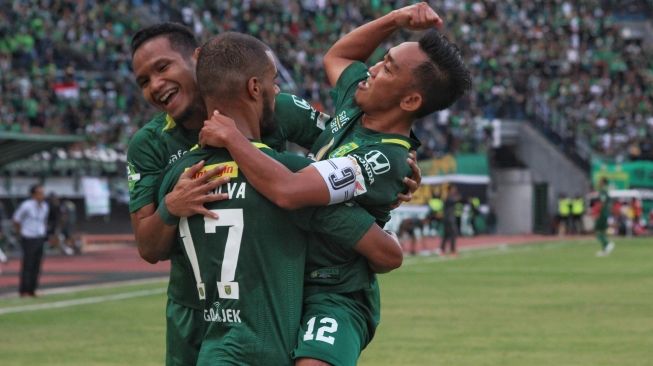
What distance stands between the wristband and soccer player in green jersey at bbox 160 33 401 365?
9cm

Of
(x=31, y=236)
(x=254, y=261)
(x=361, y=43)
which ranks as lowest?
(x=31, y=236)

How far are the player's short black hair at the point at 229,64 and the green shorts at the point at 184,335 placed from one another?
1.00 meters

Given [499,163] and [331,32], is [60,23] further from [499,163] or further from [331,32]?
[499,163]

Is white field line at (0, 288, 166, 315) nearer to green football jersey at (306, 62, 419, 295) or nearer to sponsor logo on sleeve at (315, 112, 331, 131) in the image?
sponsor logo on sleeve at (315, 112, 331, 131)

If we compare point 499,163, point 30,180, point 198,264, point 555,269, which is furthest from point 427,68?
point 499,163

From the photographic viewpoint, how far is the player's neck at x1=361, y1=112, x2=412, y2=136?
569cm

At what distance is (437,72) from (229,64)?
3.12 feet

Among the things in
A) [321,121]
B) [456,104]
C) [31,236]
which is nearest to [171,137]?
[321,121]

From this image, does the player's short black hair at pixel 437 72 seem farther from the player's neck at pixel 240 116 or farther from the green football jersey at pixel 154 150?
the green football jersey at pixel 154 150

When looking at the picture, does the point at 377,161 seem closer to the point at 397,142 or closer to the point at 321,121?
the point at 397,142

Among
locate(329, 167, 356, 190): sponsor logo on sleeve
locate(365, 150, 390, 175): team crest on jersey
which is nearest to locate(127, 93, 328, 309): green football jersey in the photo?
locate(365, 150, 390, 175): team crest on jersey

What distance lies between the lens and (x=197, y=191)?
5227mm

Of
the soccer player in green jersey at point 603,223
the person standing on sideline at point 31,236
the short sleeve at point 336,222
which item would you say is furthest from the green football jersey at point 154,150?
the soccer player in green jersey at point 603,223

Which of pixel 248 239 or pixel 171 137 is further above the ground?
pixel 171 137
